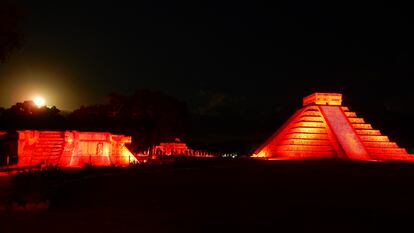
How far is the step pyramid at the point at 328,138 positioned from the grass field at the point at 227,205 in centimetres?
1591

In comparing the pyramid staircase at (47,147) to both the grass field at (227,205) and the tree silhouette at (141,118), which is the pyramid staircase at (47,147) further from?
the grass field at (227,205)

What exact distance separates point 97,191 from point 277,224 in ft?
25.6

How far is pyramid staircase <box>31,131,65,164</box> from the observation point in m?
30.0

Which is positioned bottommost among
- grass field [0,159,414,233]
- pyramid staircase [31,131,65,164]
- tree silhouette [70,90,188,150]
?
grass field [0,159,414,233]

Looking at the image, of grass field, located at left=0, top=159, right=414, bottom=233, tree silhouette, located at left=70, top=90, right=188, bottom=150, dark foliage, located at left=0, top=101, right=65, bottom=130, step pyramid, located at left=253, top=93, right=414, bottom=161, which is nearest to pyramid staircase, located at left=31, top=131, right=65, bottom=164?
dark foliage, located at left=0, top=101, right=65, bottom=130

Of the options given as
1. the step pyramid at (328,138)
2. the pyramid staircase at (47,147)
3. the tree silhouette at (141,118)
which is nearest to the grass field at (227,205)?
the pyramid staircase at (47,147)

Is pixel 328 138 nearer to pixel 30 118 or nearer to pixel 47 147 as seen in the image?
pixel 47 147

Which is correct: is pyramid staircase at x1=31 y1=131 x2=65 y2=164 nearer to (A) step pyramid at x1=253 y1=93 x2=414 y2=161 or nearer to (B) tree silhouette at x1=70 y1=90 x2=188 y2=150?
(B) tree silhouette at x1=70 y1=90 x2=188 y2=150

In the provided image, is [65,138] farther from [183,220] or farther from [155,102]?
[183,220]

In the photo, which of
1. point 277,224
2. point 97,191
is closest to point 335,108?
point 97,191

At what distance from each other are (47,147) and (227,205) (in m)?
21.9

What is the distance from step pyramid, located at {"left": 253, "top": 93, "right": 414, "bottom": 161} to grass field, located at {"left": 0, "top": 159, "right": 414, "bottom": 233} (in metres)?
15.9

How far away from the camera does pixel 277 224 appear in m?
9.00

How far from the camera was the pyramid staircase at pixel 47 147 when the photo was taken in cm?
2998
